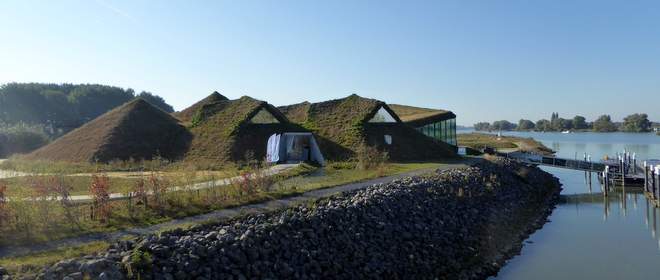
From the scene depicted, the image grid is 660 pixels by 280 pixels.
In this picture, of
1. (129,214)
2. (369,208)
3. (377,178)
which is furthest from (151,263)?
(377,178)

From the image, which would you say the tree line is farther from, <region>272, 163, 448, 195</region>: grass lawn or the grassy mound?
<region>272, 163, 448, 195</region>: grass lawn

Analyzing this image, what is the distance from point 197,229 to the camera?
978 cm

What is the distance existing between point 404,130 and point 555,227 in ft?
53.7

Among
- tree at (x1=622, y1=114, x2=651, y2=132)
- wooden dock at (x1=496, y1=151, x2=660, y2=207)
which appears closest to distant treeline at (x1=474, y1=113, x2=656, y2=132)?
tree at (x1=622, y1=114, x2=651, y2=132)

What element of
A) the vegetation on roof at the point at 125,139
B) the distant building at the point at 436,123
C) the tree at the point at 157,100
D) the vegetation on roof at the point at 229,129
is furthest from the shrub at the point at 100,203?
the tree at the point at 157,100

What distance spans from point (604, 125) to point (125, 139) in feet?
572

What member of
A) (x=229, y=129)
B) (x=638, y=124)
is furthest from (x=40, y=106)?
(x=638, y=124)

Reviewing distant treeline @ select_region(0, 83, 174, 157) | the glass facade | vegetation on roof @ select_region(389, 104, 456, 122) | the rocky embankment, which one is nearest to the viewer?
the rocky embankment

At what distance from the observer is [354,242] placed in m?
11.4

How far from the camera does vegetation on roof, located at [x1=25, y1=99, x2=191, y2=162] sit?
1162 inches

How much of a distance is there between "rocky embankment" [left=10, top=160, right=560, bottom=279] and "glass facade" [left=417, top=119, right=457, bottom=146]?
18.5 meters

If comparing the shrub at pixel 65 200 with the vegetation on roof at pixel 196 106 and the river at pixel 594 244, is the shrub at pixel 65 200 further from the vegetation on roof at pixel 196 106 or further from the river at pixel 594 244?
the vegetation on roof at pixel 196 106

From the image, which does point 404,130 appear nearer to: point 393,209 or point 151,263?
point 393,209

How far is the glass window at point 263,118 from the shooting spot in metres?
33.1
